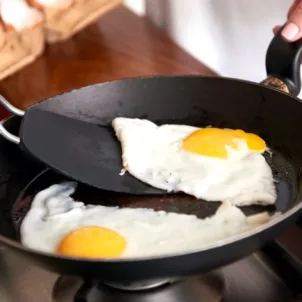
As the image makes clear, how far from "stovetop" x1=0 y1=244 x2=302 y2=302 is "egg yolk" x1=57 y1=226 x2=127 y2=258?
75mm

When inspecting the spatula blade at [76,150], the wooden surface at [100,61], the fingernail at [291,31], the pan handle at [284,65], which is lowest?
the wooden surface at [100,61]

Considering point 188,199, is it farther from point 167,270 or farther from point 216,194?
point 167,270

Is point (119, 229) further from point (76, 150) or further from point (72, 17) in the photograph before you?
point (72, 17)

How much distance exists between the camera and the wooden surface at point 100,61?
1.46 meters

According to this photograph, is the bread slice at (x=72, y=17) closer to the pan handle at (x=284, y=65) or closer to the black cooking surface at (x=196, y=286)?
the pan handle at (x=284, y=65)

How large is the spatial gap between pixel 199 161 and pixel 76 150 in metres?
0.22

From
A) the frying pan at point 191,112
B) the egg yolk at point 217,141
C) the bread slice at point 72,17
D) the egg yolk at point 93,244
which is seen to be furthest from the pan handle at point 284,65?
the bread slice at point 72,17

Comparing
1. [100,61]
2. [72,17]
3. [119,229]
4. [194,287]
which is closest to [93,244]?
[119,229]

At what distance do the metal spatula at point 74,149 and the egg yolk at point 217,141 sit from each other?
0.11m

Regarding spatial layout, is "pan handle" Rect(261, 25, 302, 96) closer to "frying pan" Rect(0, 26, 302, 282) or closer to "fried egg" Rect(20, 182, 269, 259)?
"frying pan" Rect(0, 26, 302, 282)

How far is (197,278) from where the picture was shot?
0.91 metres

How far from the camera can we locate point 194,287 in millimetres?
899

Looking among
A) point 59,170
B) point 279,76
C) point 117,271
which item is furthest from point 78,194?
point 279,76

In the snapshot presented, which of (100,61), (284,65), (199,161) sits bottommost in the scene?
(100,61)
